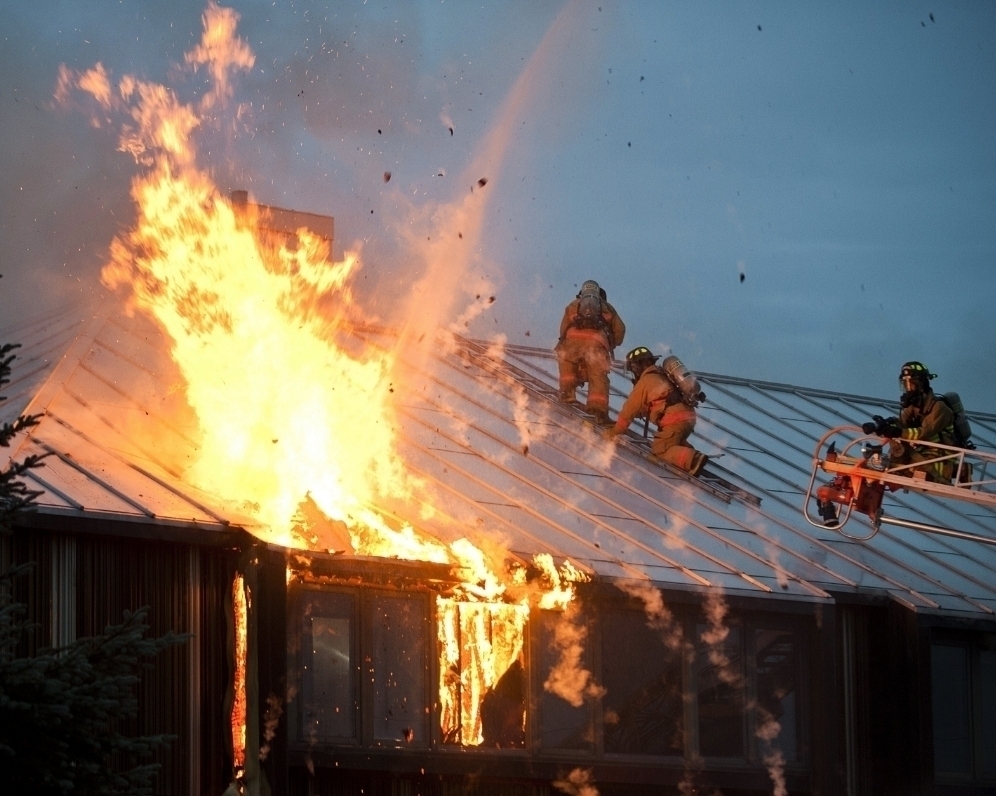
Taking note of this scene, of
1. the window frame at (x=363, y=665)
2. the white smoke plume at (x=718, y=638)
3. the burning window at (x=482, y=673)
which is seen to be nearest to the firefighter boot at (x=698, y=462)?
the white smoke plume at (x=718, y=638)

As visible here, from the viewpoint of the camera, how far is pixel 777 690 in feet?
54.3

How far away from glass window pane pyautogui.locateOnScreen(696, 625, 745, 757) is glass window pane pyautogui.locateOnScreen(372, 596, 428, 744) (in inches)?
126

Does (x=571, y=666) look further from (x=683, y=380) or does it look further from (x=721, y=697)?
(x=683, y=380)

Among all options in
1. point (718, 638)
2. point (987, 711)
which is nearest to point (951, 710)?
point (987, 711)

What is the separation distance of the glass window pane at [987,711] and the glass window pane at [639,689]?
13.5 feet

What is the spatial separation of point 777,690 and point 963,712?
267 cm

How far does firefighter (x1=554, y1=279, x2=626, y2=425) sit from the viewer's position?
2158 centimetres

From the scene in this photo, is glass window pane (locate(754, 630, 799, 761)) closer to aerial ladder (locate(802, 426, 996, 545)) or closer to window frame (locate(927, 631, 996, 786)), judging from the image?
window frame (locate(927, 631, 996, 786))

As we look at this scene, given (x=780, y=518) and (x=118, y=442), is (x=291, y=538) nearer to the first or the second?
(x=118, y=442)

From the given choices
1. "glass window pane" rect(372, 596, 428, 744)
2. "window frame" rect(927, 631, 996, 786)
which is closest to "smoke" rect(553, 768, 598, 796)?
"glass window pane" rect(372, 596, 428, 744)

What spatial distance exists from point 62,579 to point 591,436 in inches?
379

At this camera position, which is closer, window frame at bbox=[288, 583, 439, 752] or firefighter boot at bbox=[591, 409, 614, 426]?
window frame at bbox=[288, 583, 439, 752]

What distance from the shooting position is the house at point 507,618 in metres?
13.0

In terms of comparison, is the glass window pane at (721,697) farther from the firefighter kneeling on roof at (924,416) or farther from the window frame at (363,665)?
the firefighter kneeling on roof at (924,416)
